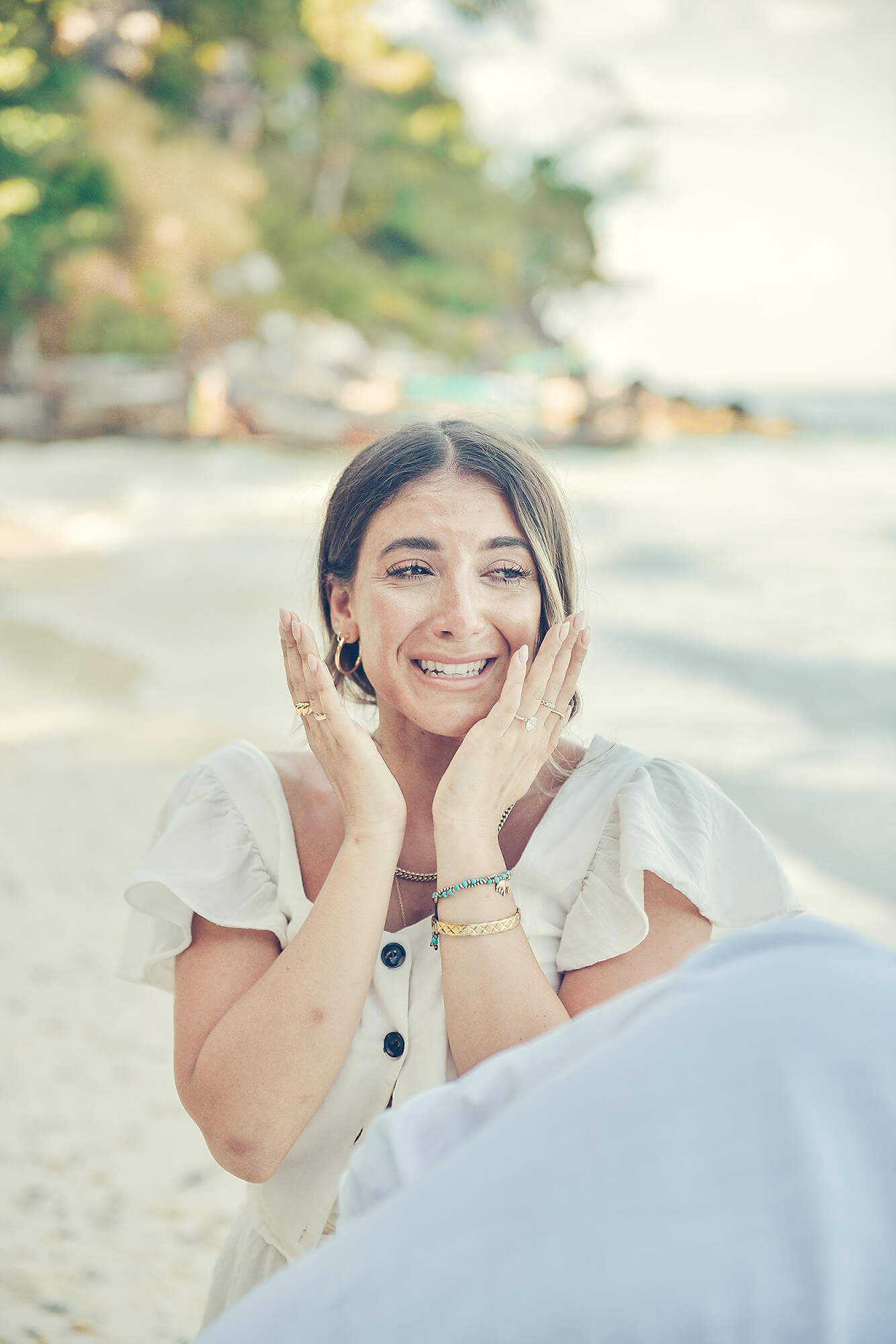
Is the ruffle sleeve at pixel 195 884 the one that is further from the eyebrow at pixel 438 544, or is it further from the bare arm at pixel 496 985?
the eyebrow at pixel 438 544

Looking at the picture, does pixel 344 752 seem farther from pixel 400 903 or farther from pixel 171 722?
pixel 171 722

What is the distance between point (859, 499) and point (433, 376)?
1577 centimetres

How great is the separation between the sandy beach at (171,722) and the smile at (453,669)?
403mm

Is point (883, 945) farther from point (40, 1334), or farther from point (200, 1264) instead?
point (200, 1264)

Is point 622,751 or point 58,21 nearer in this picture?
point 622,751

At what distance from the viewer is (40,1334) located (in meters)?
2.06

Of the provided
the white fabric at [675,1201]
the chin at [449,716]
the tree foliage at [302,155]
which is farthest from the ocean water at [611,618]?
the tree foliage at [302,155]

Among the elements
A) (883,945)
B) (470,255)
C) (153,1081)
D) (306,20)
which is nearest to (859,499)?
(470,255)

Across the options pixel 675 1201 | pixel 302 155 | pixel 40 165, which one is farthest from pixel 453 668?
pixel 302 155

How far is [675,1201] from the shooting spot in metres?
0.66

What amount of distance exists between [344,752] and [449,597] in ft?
0.89

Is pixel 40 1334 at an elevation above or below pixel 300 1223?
below

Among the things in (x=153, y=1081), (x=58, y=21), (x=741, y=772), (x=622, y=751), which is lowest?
(x=741, y=772)

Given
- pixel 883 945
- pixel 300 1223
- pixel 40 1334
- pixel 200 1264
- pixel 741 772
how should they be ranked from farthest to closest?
pixel 741 772 < pixel 200 1264 < pixel 40 1334 < pixel 300 1223 < pixel 883 945
